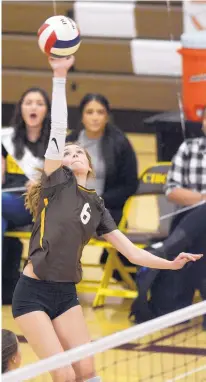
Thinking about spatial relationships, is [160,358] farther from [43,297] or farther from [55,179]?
[55,179]

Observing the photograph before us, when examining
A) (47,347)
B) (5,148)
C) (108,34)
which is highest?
(108,34)

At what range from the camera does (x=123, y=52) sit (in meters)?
11.6

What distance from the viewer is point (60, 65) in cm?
498

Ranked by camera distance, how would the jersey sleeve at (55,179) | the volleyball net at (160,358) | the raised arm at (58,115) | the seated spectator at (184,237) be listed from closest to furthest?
the raised arm at (58,115)
the jersey sleeve at (55,179)
the volleyball net at (160,358)
the seated spectator at (184,237)

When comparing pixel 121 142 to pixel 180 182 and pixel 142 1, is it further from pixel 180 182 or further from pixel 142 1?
pixel 142 1

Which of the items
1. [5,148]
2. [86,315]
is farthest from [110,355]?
[5,148]

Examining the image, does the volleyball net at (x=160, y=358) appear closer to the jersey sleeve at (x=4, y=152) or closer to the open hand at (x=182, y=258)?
the open hand at (x=182, y=258)

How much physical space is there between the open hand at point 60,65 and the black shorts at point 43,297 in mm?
986

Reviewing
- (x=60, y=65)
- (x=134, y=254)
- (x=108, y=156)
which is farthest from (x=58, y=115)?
(x=108, y=156)

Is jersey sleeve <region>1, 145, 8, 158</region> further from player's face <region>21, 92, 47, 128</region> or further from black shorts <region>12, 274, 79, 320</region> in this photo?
black shorts <region>12, 274, 79, 320</region>

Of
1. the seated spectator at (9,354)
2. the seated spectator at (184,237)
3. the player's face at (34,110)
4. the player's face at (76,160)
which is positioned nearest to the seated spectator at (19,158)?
the player's face at (34,110)

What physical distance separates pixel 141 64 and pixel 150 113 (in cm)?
199

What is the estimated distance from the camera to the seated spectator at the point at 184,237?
693 centimetres

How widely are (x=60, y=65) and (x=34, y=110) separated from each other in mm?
2505
